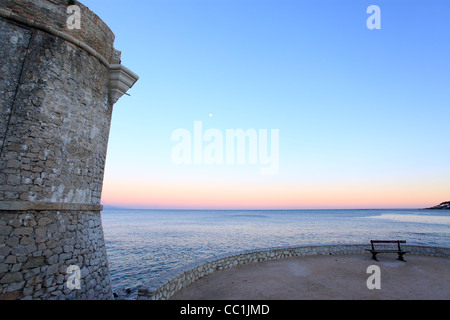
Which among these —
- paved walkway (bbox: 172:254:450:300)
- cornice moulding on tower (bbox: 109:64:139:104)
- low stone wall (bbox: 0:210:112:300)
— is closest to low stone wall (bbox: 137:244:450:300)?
Answer: paved walkway (bbox: 172:254:450:300)

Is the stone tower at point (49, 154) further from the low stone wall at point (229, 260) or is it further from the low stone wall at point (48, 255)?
the low stone wall at point (229, 260)

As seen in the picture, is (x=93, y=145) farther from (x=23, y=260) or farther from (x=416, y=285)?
(x=416, y=285)

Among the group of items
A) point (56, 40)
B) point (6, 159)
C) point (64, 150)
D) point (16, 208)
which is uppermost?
point (56, 40)

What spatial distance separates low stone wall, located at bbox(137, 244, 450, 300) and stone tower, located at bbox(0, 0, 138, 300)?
2145 mm

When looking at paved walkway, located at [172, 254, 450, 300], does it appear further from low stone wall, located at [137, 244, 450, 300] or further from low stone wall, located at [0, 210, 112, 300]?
low stone wall, located at [0, 210, 112, 300]

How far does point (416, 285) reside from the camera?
24.4 ft

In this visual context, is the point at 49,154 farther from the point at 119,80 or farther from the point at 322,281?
the point at 322,281

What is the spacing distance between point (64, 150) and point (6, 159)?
1.17m

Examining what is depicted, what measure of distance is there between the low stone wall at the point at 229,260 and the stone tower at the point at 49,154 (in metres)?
2.15

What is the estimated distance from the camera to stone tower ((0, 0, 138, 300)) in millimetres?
5281

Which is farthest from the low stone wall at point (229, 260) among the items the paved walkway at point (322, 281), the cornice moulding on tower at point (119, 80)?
the cornice moulding on tower at point (119, 80)

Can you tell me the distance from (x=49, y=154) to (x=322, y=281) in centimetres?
904
